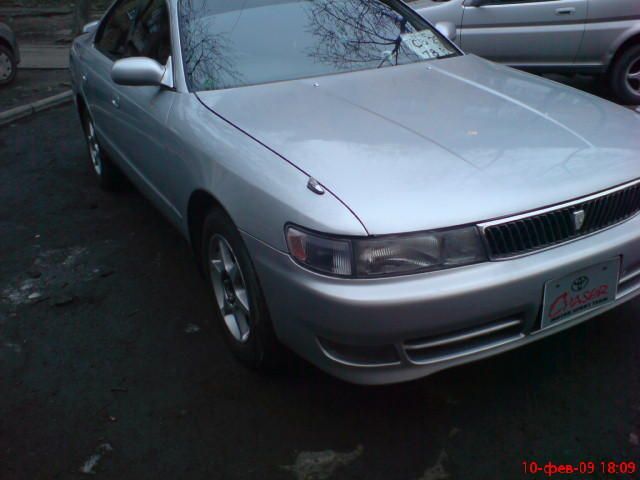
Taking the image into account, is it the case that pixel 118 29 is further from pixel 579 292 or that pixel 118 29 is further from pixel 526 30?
pixel 526 30

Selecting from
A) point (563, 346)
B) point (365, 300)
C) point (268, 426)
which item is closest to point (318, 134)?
point (365, 300)

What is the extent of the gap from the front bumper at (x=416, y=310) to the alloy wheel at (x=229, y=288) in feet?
1.16

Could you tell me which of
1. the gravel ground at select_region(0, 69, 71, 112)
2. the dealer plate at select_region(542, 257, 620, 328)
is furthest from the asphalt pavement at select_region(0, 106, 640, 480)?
the gravel ground at select_region(0, 69, 71, 112)

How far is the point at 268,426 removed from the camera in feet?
8.84

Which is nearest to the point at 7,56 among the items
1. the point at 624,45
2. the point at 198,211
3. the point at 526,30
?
the point at 526,30

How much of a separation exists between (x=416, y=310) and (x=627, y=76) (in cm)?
570

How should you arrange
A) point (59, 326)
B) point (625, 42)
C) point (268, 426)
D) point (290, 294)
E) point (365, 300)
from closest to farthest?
point (365, 300) → point (290, 294) → point (268, 426) → point (59, 326) → point (625, 42)

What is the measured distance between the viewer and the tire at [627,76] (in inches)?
267

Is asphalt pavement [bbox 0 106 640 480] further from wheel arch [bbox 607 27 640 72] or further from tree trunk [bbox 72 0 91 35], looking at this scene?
tree trunk [bbox 72 0 91 35]

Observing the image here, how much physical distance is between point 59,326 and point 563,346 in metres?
2.45

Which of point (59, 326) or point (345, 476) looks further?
point (59, 326)

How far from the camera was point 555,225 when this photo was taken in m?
2.38

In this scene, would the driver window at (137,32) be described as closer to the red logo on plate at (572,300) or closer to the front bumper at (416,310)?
the front bumper at (416,310)

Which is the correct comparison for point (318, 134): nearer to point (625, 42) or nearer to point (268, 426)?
point (268, 426)
